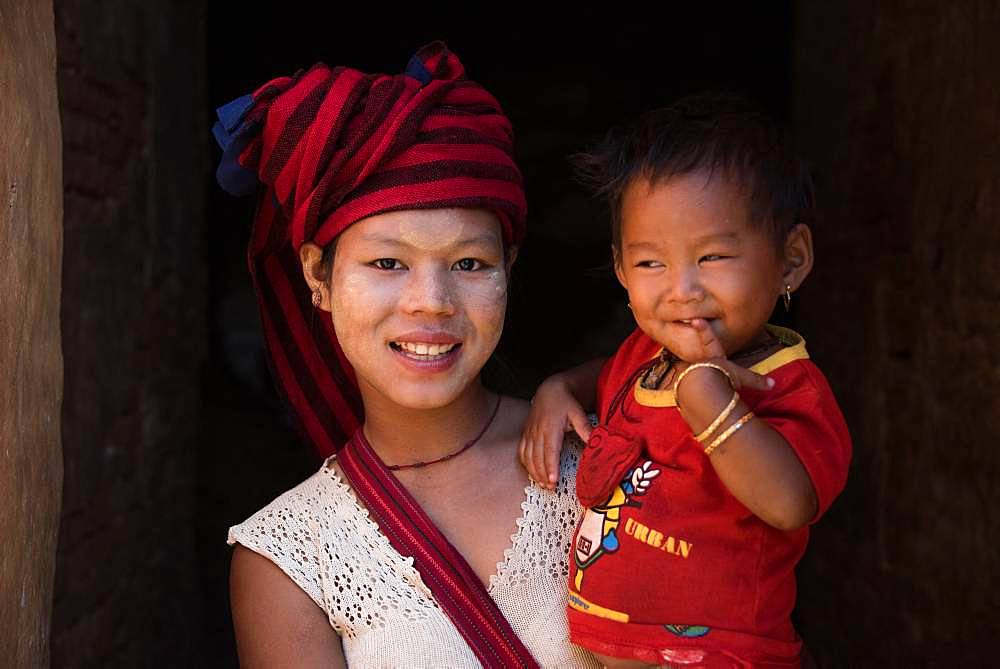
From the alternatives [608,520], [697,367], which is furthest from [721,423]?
[608,520]

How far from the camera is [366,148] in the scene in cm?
219

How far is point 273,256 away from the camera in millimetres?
2574

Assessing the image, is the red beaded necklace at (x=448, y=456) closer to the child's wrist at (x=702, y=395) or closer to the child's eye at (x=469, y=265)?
the child's eye at (x=469, y=265)

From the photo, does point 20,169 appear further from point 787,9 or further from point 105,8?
point 787,9

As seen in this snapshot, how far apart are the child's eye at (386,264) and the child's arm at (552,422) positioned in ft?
1.34

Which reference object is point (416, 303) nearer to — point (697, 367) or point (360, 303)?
point (360, 303)

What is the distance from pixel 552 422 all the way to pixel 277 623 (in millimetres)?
667

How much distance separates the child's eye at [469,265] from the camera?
2264mm

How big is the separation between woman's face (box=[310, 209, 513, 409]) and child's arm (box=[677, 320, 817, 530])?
51 centimetres

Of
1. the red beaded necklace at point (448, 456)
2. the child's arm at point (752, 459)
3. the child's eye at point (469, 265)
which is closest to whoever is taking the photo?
the child's arm at point (752, 459)

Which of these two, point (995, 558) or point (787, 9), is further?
point (787, 9)

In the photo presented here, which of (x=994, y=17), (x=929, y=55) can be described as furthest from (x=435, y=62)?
(x=929, y=55)

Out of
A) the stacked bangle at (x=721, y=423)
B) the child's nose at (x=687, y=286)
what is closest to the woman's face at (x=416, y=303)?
the child's nose at (x=687, y=286)

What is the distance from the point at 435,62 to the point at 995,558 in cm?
192
